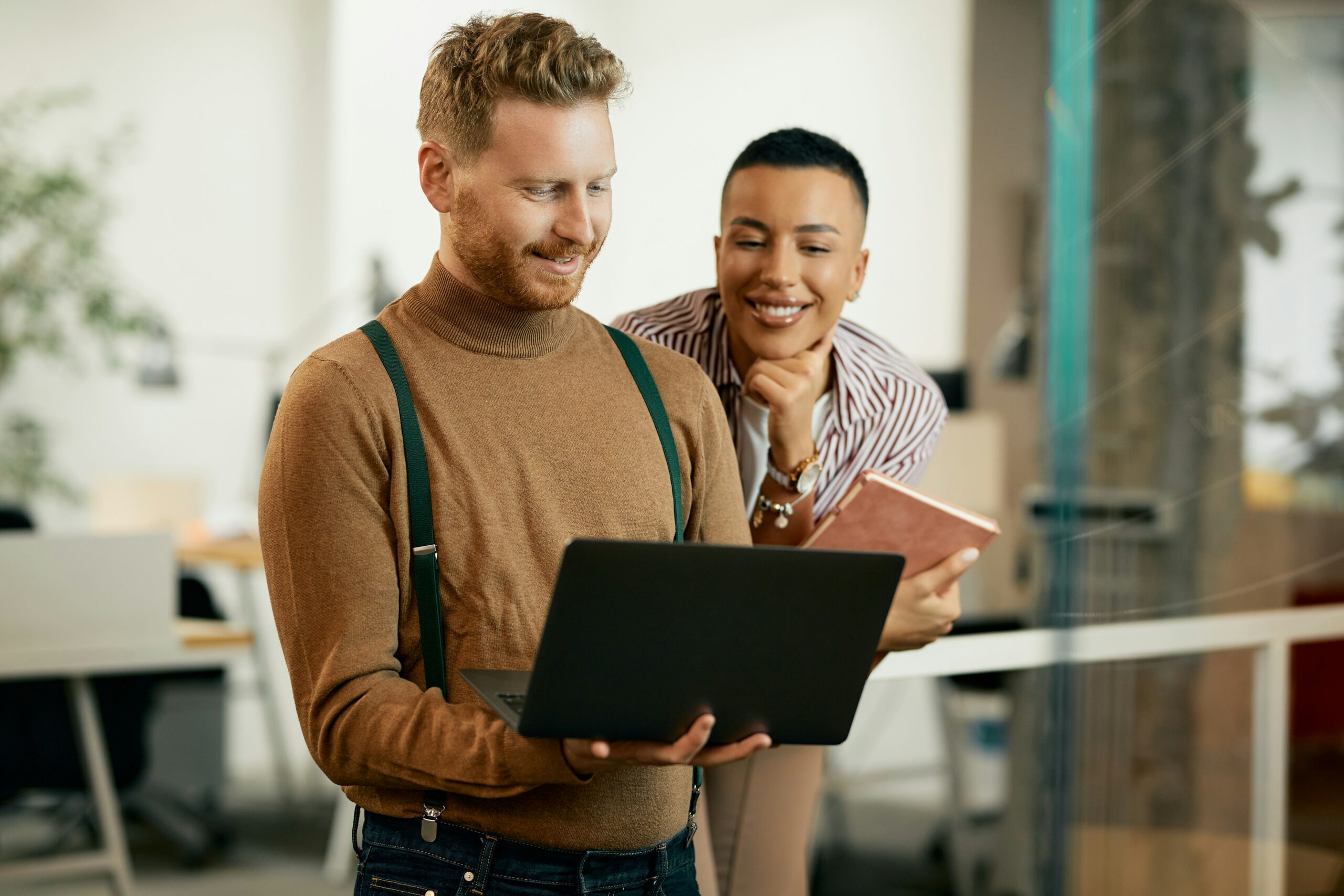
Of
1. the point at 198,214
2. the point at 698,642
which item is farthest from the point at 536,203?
the point at 198,214

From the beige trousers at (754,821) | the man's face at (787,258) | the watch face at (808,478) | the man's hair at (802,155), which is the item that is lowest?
the beige trousers at (754,821)

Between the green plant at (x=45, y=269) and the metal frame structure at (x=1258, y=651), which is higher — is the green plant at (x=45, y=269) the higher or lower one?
the higher one

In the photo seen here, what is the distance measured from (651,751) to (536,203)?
41 cm

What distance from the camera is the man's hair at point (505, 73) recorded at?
97cm

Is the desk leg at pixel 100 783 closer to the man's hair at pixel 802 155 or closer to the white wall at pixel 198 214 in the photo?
the white wall at pixel 198 214

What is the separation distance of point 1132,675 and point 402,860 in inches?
42.4

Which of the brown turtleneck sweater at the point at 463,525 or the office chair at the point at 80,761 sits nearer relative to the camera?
the brown turtleneck sweater at the point at 463,525

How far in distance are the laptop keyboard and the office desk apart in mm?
2039

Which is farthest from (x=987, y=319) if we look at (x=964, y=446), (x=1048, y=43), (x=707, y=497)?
(x=707, y=497)

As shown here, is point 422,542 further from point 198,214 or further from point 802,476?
point 198,214

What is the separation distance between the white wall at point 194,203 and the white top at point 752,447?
380 cm

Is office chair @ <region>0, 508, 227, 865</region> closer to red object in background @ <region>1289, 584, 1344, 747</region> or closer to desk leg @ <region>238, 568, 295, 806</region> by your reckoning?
desk leg @ <region>238, 568, 295, 806</region>

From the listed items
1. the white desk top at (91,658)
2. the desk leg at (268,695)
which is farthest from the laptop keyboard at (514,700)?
the desk leg at (268,695)

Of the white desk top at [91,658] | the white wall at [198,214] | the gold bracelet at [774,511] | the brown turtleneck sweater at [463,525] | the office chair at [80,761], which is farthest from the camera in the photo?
the white wall at [198,214]
